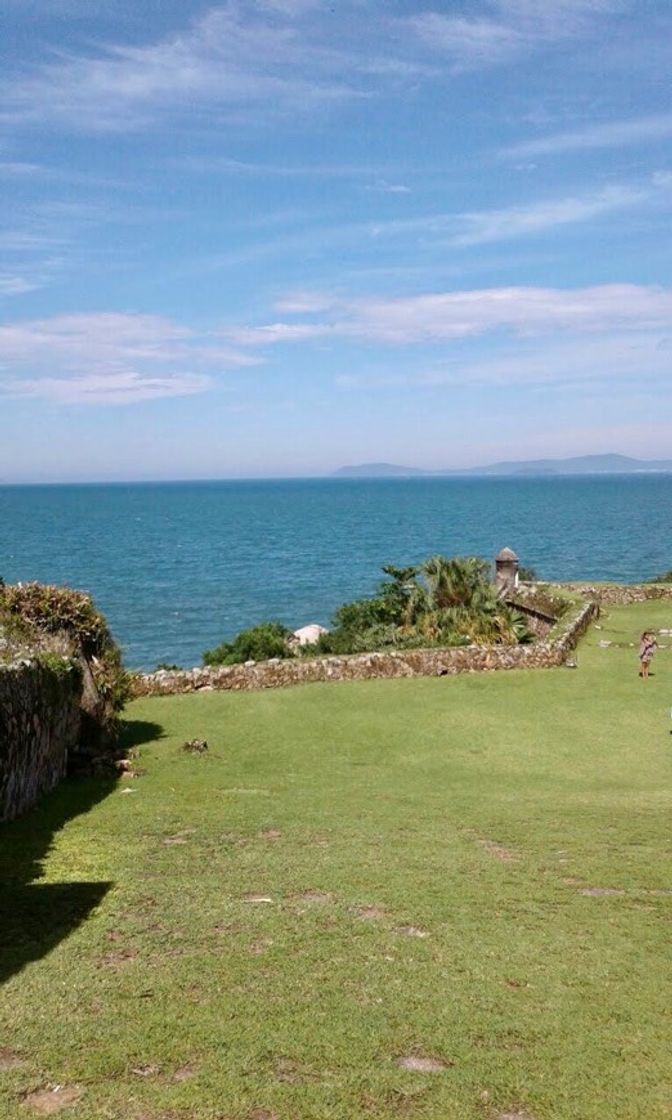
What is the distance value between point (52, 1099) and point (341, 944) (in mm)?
2832

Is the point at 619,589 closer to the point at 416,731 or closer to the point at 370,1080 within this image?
the point at 416,731

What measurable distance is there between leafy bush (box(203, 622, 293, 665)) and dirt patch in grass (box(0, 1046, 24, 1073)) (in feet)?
76.4

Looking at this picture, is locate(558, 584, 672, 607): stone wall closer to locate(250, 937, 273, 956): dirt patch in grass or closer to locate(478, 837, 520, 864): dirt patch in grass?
locate(478, 837, 520, 864): dirt patch in grass

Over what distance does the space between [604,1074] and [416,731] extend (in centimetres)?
1353

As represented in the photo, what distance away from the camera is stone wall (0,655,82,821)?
1242 cm

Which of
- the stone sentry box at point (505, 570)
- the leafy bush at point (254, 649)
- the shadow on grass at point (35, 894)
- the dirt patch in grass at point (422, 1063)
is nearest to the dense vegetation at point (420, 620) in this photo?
the leafy bush at point (254, 649)

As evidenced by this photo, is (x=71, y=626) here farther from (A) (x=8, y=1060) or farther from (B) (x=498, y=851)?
(A) (x=8, y=1060)

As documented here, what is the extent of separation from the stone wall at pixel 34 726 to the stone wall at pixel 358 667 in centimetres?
760

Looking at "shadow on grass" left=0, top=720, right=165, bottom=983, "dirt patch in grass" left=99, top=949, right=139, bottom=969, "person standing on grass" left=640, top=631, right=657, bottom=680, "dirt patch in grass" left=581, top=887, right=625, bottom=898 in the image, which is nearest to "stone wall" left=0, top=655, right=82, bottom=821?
"shadow on grass" left=0, top=720, right=165, bottom=983

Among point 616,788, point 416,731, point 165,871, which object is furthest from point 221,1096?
point 416,731

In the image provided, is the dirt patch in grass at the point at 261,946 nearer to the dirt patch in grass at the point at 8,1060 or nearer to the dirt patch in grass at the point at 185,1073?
the dirt patch in grass at the point at 185,1073

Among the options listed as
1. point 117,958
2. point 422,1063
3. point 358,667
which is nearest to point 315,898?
point 117,958

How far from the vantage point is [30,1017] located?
6125mm

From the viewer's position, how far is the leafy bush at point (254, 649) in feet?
98.0
